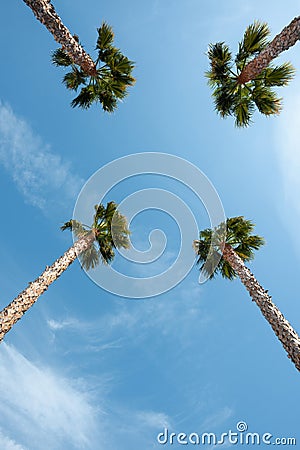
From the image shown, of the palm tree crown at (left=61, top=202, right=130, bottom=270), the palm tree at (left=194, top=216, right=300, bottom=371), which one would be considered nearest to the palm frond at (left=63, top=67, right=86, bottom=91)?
the palm tree crown at (left=61, top=202, right=130, bottom=270)

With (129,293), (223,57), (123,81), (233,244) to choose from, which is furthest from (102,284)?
(223,57)

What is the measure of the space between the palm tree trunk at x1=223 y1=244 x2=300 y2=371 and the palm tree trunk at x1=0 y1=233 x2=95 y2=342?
5.17 metres

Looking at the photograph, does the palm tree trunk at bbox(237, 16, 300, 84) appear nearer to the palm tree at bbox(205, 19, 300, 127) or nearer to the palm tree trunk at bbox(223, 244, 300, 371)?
the palm tree at bbox(205, 19, 300, 127)

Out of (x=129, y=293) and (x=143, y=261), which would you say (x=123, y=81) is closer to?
(x=143, y=261)

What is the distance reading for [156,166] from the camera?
1399 centimetres

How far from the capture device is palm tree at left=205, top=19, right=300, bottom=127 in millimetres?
→ 11562

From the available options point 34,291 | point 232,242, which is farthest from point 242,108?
point 34,291

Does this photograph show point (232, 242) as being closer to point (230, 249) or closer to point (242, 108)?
point (230, 249)

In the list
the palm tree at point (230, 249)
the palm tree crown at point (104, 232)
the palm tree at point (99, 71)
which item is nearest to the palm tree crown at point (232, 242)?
the palm tree at point (230, 249)

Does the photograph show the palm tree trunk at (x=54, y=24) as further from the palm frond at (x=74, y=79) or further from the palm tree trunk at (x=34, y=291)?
the palm tree trunk at (x=34, y=291)

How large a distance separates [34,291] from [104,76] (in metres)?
8.03

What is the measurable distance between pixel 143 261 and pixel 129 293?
49.2 inches

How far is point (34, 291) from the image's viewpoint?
905cm

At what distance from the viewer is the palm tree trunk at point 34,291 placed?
8077 millimetres
